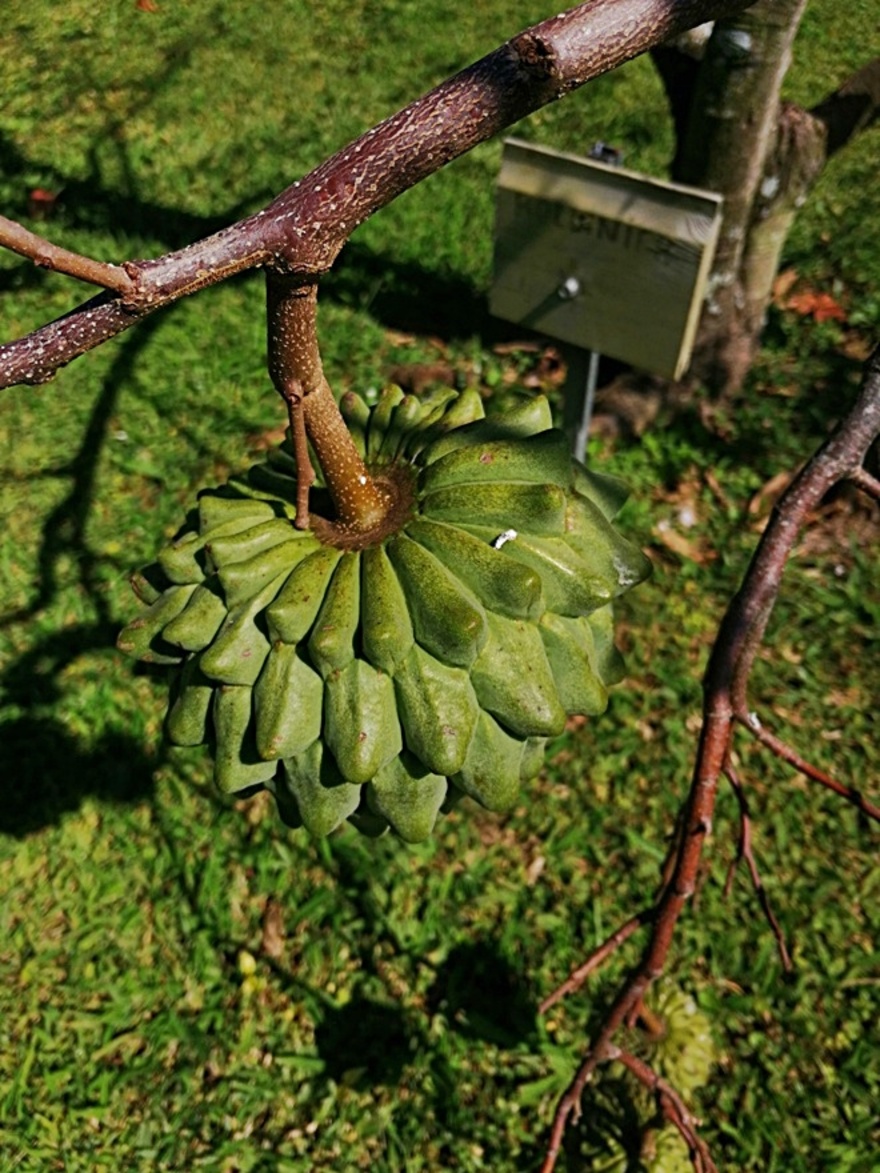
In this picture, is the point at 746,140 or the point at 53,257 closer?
the point at 53,257

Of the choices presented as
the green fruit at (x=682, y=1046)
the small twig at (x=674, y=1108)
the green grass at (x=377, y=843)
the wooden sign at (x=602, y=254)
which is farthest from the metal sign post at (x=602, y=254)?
the small twig at (x=674, y=1108)

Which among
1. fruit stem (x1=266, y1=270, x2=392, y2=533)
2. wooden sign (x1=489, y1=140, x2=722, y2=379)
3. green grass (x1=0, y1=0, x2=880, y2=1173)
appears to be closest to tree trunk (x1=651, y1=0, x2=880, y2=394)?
green grass (x1=0, y1=0, x2=880, y2=1173)

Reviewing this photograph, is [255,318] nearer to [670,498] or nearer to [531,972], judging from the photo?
[670,498]

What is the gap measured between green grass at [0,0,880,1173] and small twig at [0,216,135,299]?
2159 mm

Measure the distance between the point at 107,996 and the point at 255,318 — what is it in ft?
8.14

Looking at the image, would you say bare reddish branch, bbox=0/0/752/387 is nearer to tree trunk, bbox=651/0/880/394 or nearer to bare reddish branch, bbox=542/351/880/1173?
bare reddish branch, bbox=542/351/880/1173

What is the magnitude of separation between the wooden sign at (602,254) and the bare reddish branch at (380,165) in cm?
141

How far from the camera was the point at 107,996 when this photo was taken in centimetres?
267

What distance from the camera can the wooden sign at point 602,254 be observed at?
241cm

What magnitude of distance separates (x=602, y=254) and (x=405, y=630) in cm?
155

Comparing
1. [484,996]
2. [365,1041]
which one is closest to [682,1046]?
[484,996]

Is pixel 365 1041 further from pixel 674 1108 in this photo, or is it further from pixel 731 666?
pixel 731 666

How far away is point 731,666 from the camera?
1263 mm

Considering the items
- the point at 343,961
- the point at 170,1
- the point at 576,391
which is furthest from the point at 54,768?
the point at 170,1
